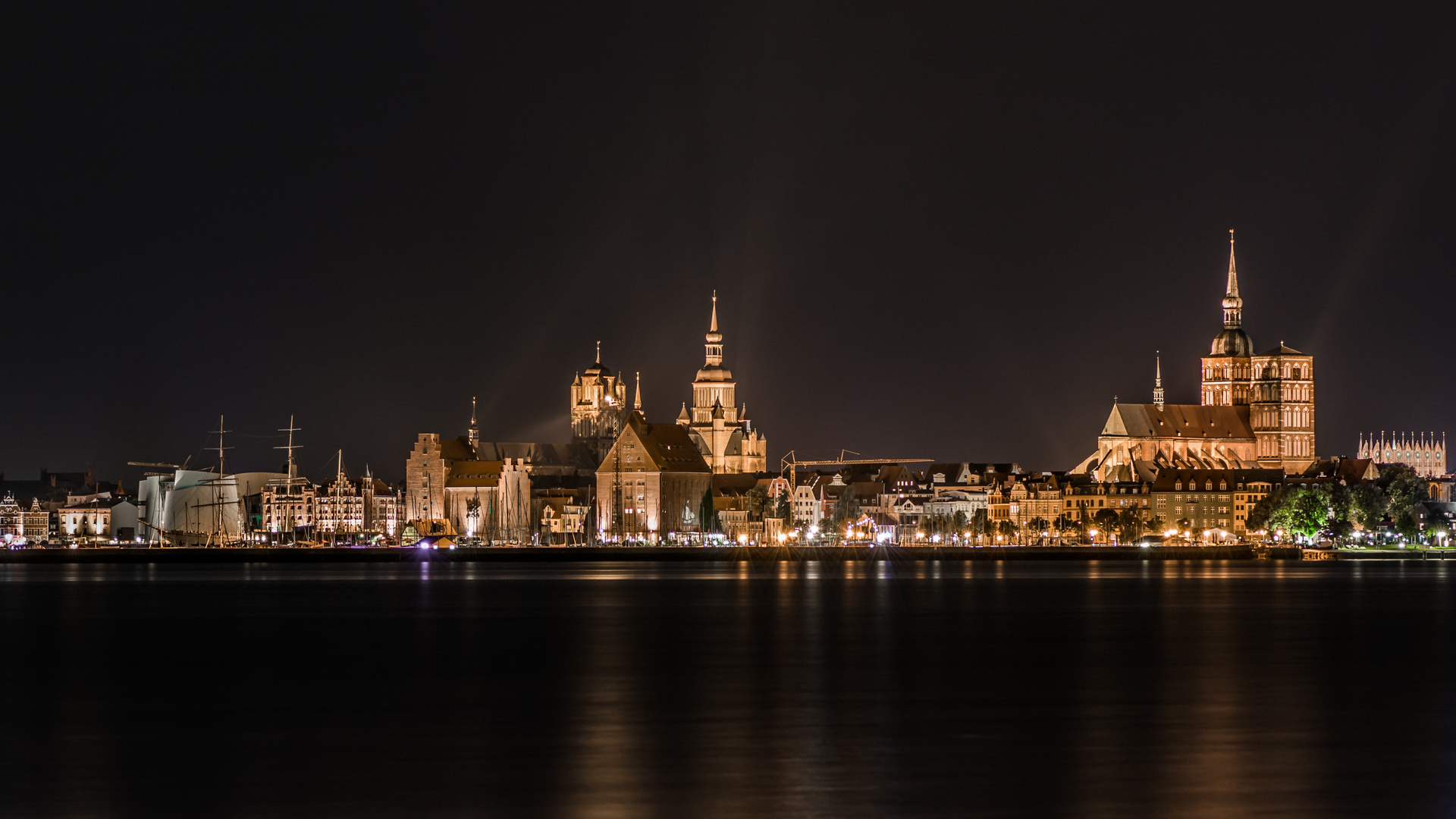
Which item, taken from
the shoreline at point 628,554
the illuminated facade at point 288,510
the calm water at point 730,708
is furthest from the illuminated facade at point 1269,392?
the calm water at point 730,708

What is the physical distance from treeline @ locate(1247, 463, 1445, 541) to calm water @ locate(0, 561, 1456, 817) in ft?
244

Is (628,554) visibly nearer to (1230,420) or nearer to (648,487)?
(648,487)

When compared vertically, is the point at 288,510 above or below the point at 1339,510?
above

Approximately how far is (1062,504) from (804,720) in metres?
141

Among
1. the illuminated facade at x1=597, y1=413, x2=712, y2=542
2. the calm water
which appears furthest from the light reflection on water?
the calm water

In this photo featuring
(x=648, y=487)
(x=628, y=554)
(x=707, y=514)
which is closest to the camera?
(x=628, y=554)

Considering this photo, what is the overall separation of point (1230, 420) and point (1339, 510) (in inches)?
1597

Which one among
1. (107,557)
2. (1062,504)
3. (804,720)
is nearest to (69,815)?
(804,720)

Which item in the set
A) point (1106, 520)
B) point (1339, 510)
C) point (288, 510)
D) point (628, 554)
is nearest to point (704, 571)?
point (628, 554)

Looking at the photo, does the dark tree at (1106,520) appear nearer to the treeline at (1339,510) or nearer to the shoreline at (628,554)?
the shoreline at (628,554)

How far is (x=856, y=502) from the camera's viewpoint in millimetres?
182500

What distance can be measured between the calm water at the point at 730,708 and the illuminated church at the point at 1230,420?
10827 centimetres

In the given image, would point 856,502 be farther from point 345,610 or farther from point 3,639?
point 3,639

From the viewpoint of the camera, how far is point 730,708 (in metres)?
33.1
